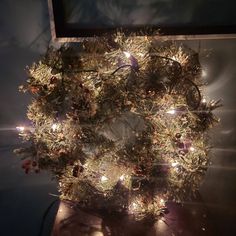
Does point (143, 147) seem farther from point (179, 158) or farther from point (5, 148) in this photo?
point (5, 148)

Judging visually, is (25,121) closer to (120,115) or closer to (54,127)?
(54,127)

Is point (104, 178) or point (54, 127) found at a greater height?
point (54, 127)

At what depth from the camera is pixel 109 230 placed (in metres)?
0.89

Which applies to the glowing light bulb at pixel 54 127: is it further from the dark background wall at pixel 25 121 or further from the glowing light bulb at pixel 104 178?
the dark background wall at pixel 25 121

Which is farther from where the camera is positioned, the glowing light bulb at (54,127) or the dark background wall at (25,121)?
the dark background wall at (25,121)

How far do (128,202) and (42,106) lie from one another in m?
0.34

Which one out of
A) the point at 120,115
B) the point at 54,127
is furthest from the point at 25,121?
the point at 120,115

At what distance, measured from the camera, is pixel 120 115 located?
0.83 meters

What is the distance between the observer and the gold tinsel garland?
78 cm

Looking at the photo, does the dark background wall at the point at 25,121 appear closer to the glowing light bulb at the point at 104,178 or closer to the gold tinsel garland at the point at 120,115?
the gold tinsel garland at the point at 120,115

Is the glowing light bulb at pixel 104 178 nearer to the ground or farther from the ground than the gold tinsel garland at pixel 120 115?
nearer to the ground

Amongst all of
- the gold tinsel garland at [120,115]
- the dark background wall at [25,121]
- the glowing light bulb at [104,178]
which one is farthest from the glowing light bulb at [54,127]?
the dark background wall at [25,121]

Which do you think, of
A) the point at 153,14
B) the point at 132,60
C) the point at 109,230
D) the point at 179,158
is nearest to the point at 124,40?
the point at 132,60

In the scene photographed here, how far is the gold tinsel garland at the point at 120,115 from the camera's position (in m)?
0.78
